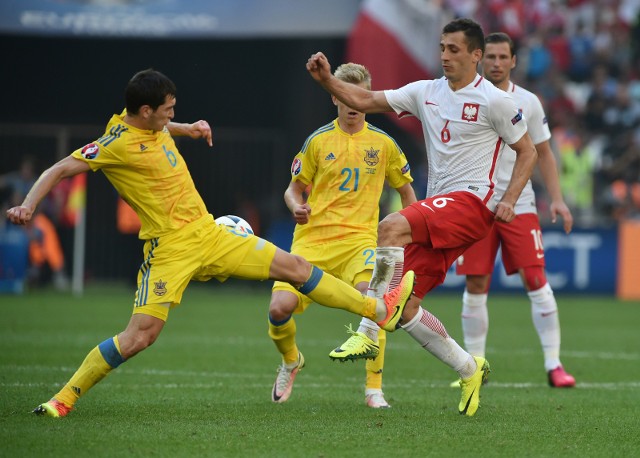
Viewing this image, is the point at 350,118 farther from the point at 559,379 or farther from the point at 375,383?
the point at 559,379

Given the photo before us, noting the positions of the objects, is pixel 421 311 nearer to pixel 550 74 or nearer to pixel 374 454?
pixel 374 454

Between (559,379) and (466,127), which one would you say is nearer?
(466,127)

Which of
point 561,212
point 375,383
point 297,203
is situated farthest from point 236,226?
point 561,212

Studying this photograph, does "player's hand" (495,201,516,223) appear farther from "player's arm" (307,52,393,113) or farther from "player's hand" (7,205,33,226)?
"player's hand" (7,205,33,226)

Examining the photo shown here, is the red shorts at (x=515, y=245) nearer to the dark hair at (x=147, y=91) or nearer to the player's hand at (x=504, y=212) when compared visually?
the player's hand at (x=504, y=212)

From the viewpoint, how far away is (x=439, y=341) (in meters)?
7.65

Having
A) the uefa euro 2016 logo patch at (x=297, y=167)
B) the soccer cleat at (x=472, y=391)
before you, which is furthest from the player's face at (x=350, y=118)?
the soccer cleat at (x=472, y=391)

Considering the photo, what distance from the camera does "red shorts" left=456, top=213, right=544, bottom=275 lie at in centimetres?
970

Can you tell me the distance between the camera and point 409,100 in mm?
7758

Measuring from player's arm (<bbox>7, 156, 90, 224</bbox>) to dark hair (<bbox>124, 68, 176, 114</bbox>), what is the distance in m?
0.51

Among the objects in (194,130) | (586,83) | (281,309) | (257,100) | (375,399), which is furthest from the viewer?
(586,83)

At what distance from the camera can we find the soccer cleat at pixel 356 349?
7219 millimetres

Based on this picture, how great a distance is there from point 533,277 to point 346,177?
7.63 ft

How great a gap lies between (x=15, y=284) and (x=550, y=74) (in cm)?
1183
